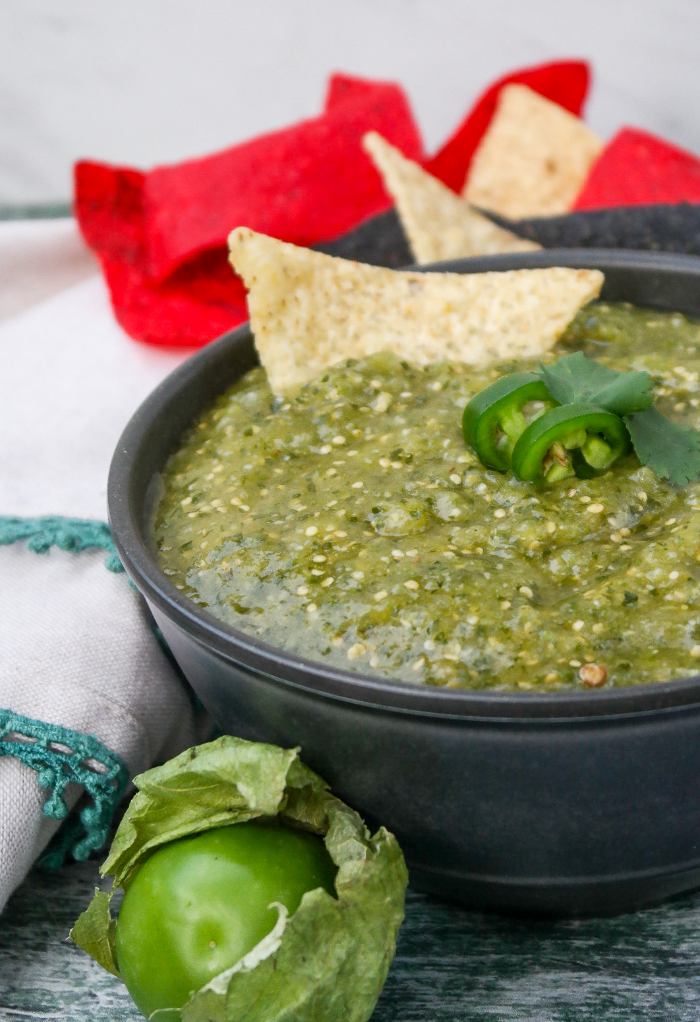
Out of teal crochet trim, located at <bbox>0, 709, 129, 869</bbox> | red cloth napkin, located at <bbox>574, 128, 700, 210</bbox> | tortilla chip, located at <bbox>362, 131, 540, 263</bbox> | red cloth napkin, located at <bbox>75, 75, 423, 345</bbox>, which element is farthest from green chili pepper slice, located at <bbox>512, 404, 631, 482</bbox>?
red cloth napkin, located at <bbox>574, 128, 700, 210</bbox>

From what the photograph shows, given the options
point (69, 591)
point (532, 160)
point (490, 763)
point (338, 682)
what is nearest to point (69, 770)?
point (69, 591)

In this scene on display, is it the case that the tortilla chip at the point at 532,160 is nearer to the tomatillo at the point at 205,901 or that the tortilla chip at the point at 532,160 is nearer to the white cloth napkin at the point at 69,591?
the white cloth napkin at the point at 69,591

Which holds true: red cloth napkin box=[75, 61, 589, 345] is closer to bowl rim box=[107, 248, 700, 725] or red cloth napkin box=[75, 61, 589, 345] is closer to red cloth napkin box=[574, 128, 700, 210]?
red cloth napkin box=[574, 128, 700, 210]

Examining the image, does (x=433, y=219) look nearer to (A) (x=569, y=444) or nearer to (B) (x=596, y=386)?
(B) (x=596, y=386)

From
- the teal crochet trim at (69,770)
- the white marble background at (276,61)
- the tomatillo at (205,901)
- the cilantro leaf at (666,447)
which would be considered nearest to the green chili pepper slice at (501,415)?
the cilantro leaf at (666,447)

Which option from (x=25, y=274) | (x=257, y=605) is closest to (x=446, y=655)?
(x=257, y=605)

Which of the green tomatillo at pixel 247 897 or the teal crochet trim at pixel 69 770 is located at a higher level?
the green tomatillo at pixel 247 897

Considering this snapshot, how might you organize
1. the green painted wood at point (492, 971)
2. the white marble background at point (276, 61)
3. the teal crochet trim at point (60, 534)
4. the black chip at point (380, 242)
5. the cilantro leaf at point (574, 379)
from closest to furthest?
1. the green painted wood at point (492, 971)
2. the cilantro leaf at point (574, 379)
3. the teal crochet trim at point (60, 534)
4. the black chip at point (380, 242)
5. the white marble background at point (276, 61)
